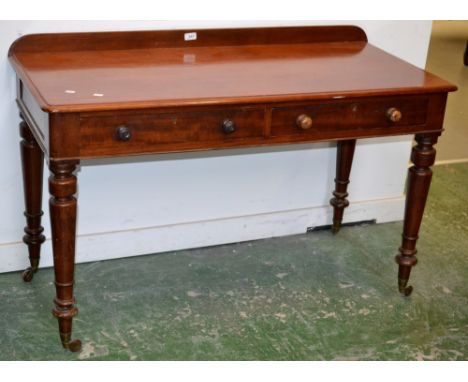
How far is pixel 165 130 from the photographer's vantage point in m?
2.41

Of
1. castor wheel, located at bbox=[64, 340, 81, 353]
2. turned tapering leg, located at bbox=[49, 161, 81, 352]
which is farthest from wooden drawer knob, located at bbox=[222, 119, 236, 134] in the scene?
castor wheel, located at bbox=[64, 340, 81, 353]

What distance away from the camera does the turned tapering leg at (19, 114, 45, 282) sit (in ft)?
9.30

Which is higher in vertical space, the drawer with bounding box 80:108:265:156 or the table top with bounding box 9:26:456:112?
the table top with bounding box 9:26:456:112

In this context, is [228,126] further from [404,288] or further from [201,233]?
Answer: [404,288]

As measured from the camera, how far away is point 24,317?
9.36 feet

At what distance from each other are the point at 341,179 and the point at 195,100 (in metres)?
1.26

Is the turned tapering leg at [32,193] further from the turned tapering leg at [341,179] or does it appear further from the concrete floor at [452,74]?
the concrete floor at [452,74]

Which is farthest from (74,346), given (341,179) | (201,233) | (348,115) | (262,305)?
(341,179)

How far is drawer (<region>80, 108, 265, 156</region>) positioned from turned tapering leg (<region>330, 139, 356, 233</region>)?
974mm

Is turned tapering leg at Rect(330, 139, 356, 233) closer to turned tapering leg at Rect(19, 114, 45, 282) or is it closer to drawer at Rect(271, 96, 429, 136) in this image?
drawer at Rect(271, 96, 429, 136)

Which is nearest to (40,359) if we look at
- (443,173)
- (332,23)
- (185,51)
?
(185,51)

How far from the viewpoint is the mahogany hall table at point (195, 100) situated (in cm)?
236

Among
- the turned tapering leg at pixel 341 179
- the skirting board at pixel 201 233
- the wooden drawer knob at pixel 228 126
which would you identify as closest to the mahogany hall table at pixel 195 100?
the wooden drawer knob at pixel 228 126
